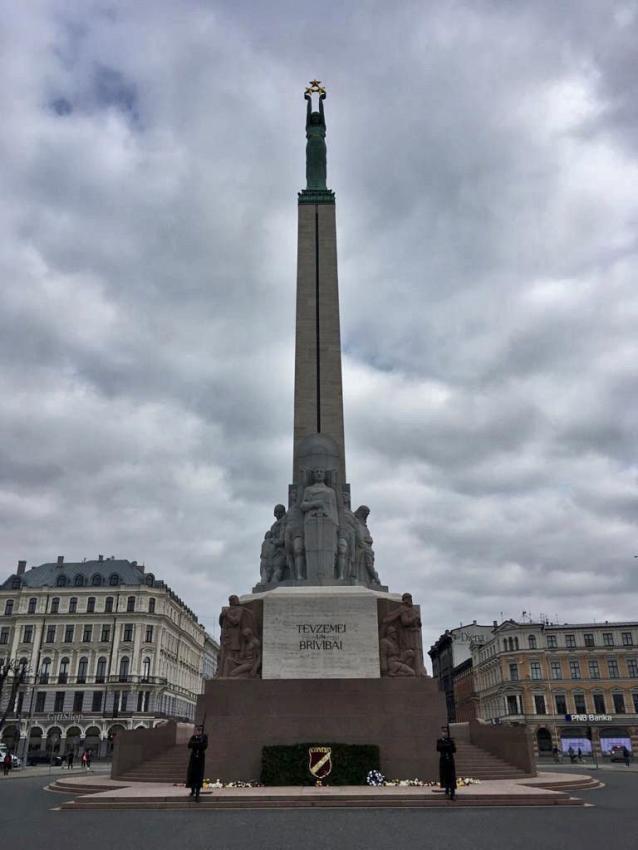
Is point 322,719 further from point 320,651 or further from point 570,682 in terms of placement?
point 570,682

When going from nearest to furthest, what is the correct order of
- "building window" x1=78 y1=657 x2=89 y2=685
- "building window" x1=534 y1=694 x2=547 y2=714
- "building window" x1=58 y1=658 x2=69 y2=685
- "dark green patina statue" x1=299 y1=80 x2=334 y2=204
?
"dark green patina statue" x1=299 y1=80 x2=334 y2=204, "building window" x1=534 y1=694 x2=547 y2=714, "building window" x1=78 y1=657 x2=89 y2=685, "building window" x1=58 y1=658 x2=69 y2=685

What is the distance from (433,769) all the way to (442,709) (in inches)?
55.7

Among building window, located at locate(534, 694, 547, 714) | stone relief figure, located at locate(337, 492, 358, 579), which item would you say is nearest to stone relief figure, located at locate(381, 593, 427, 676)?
stone relief figure, located at locate(337, 492, 358, 579)

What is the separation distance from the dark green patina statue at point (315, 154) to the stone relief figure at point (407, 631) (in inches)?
712

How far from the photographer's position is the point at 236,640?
18547 mm

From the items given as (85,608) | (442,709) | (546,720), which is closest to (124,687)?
(85,608)

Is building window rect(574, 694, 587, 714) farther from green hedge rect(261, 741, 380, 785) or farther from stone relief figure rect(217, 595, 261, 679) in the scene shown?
green hedge rect(261, 741, 380, 785)

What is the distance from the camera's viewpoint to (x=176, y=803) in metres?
12.7

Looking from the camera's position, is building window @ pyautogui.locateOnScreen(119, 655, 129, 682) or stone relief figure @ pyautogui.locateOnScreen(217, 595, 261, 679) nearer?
stone relief figure @ pyautogui.locateOnScreen(217, 595, 261, 679)

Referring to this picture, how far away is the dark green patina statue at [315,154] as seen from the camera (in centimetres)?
2939

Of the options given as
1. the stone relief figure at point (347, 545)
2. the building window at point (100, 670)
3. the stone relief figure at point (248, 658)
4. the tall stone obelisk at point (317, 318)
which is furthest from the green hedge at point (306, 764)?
the building window at point (100, 670)

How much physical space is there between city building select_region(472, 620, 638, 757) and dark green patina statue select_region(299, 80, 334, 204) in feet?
167

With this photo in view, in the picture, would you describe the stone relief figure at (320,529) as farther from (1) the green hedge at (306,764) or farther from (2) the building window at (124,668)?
(2) the building window at (124,668)

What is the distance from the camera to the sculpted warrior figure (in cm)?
3011
